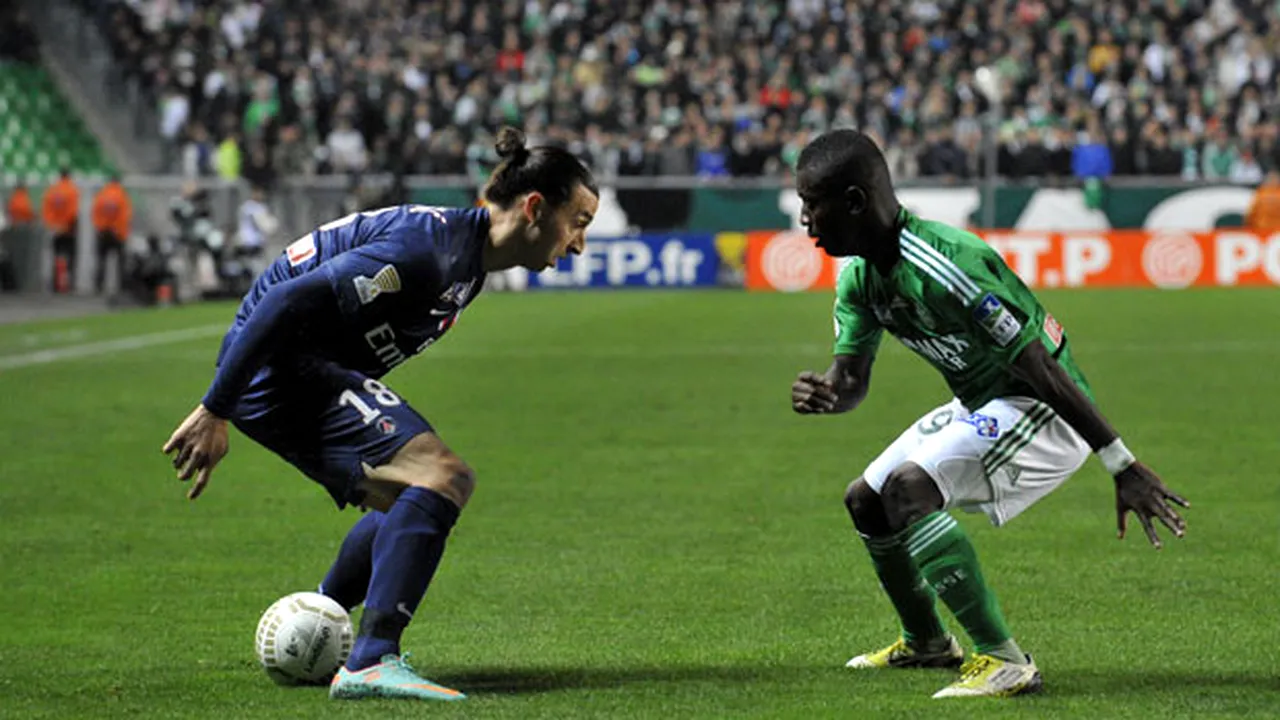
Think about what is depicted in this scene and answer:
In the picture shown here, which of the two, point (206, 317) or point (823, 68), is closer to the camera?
point (206, 317)

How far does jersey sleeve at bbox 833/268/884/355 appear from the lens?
21.6 ft

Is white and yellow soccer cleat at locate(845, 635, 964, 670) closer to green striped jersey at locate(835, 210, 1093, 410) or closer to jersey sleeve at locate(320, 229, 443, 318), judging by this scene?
green striped jersey at locate(835, 210, 1093, 410)

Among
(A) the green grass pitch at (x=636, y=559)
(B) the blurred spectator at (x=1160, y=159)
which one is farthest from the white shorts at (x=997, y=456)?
(B) the blurred spectator at (x=1160, y=159)

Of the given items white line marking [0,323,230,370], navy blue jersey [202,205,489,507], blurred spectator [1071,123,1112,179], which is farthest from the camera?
blurred spectator [1071,123,1112,179]

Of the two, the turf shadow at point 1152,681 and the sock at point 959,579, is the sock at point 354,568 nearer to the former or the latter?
the sock at point 959,579

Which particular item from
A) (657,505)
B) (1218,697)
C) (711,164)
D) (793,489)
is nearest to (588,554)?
(657,505)

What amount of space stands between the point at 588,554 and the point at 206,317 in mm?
19041

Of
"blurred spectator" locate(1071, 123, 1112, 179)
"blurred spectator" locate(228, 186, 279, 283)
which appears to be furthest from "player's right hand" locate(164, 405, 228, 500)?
"blurred spectator" locate(1071, 123, 1112, 179)

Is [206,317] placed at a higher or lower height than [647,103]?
lower

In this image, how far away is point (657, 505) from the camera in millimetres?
10820

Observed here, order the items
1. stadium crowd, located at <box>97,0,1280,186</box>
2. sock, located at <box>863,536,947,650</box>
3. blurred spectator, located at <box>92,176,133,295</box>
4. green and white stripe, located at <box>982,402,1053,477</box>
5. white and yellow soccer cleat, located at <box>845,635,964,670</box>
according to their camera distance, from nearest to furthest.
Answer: green and white stripe, located at <box>982,402,1053,477</box> < sock, located at <box>863,536,947,650</box> < white and yellow soccer cleat, located at <box>845,635,964,670</box> < blurred spectator, located at <box>92,176,133,295</box> < stadium crowd, located at <box>97,0,1280,186</box>

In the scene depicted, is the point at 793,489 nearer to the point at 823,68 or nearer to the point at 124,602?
the point at 124,602

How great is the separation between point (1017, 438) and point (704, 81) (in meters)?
30.5

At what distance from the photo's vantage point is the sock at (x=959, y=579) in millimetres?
6234
